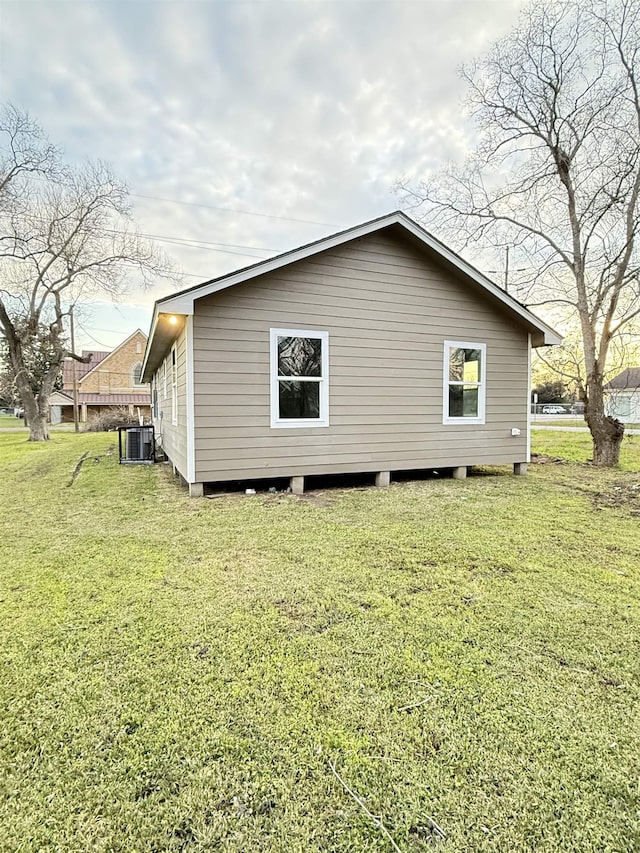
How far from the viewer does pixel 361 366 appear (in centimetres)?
656

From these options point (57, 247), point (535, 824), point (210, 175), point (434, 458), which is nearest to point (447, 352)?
point (434, 458)

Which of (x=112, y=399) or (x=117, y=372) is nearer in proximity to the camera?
(x=112, y=399)

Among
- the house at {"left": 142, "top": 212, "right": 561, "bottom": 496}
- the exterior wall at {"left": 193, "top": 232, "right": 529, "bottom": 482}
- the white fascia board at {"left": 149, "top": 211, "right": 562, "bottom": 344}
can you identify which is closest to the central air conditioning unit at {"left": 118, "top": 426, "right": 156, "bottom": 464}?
the house at {"left": 142, "top": 212, "right": 561, "bottom": 496}

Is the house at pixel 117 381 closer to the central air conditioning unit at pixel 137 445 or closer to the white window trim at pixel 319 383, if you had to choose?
the central air conditioning unit at pixel 137 445

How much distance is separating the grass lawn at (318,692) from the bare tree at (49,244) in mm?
16897

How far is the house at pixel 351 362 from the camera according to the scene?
18.8 feet

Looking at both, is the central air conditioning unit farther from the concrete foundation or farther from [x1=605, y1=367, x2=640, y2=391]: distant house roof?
[x1=605, y1=367, x2=640, y2=391]: distant house roof

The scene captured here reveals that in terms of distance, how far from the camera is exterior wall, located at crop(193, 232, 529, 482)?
18.9 feet

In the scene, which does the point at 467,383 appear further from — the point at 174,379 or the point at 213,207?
the point at 213,207

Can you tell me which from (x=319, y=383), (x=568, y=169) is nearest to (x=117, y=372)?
(x=319, y=383)

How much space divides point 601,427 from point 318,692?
9.48 metres

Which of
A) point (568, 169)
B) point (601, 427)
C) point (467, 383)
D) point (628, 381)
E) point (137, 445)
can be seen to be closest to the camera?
point (467, 383)

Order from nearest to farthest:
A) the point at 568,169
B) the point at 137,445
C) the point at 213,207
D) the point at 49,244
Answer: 1. the point at 568,169
2. the point at 137,445
3. the point at 49,244
4. the point at 213,207

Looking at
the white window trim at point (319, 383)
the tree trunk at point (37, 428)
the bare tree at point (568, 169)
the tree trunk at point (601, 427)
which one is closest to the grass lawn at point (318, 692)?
the white window trim at point (319, 383)
